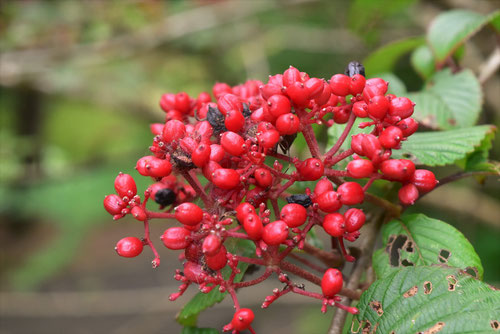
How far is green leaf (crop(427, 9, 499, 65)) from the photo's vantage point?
201cm

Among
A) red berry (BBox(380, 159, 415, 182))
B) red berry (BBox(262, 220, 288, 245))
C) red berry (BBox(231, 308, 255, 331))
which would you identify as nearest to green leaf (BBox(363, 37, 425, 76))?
red berry (BBox(380, 159, 415, 182))

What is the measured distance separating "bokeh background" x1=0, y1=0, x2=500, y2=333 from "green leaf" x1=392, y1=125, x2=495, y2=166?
1.48 metres

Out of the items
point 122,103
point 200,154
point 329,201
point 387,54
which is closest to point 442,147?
point 329,201

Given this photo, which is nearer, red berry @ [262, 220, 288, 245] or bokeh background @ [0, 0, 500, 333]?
red berry @ [262, 220, 288, 245]

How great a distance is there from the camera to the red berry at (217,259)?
1201 mm

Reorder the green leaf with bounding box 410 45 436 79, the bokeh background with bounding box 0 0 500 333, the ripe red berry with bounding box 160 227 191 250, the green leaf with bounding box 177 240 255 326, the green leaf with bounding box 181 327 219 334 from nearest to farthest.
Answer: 1. the ripe red berry with bounding box 160 227 191 250
2. the green leaf with bounding box 177 240 255 326
3. the green leaf with bounding box 181 327 219 334
4. the green leaf with bounding box 410 45 436 79
5. the bokeh background with bounding box 0 0 500 333

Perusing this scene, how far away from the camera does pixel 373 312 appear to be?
1294mm

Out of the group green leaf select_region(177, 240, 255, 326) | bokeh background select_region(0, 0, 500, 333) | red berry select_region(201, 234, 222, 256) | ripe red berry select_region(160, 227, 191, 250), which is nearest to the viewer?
red berry select_region(201, 234, 222, 256)

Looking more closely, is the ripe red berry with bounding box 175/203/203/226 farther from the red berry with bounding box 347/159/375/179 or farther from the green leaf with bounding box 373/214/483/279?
the green leaf with bounding box 373/214/483/279

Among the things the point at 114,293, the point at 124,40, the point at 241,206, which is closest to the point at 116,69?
the point at 124,40

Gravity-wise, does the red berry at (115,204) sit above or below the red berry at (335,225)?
Answer: above

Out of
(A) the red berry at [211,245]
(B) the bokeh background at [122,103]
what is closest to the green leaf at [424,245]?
(A) the red berry at [211,245]

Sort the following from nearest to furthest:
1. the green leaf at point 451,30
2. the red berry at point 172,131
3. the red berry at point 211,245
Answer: the red berry at point 211,245, the red berry at point 172,131, the green leaf at point 451,30

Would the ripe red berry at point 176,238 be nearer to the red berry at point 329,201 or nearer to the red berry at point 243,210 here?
the red berry at point 243,210
